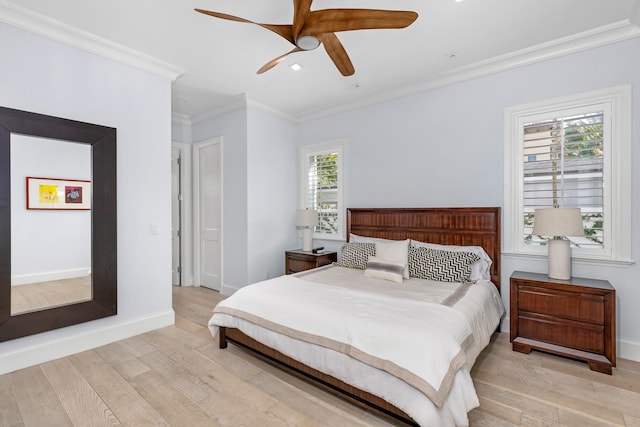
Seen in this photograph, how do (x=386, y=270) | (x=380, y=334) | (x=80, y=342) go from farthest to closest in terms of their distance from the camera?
(x=386, y=270) < (x=80, y=342) < (x=380, y=334)

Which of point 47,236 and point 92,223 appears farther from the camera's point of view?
point 92,223

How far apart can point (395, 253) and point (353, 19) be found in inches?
86.9

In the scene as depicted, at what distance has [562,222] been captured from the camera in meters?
2.55

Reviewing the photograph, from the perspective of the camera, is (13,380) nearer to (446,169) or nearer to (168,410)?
(168,410)

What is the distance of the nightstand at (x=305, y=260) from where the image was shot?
4.09m

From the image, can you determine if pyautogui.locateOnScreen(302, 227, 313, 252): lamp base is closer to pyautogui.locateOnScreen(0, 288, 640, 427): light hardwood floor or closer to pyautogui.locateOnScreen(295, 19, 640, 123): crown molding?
pyautogui.locateOnScreen(0, 288, 640, 427): light hardwood floor

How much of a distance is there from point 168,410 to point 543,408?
7.92 feet

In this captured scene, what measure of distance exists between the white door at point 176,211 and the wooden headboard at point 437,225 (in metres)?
2.82

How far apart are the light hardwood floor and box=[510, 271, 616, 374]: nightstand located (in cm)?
12

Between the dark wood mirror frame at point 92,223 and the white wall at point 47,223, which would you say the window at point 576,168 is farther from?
the white wall at point 47,223

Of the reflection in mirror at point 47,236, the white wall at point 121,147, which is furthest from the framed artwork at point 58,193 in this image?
the white wall at point 121,147

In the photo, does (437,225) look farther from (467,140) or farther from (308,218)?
(308,218)

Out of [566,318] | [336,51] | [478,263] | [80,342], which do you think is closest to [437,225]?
[478,263]

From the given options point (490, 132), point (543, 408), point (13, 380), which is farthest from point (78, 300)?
point (490, 132)
